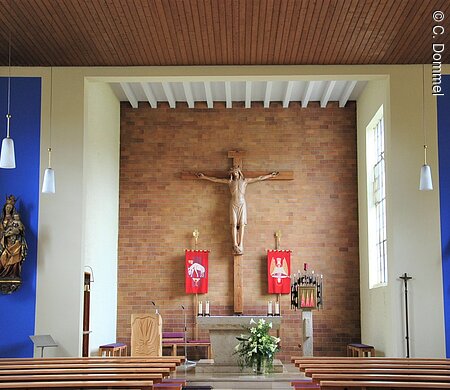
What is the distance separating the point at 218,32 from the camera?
10398 mm

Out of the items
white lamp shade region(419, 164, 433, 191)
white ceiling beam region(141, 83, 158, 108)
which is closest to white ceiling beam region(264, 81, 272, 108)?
white ceiling beam region(141, 83, 158, 108)

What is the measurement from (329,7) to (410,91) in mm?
2708

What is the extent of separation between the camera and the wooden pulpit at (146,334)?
12438 millimetres

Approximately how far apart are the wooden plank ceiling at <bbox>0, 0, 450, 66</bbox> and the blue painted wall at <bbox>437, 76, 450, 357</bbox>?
64 centimetres

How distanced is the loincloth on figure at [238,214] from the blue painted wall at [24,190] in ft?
15.7

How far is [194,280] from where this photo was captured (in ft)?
50.2

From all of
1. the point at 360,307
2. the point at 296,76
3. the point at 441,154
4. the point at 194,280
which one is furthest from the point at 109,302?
the point at 441,154

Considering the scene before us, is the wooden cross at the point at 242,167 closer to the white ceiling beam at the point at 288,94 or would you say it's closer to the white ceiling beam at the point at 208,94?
the white ceiling beam at the point at 208,94

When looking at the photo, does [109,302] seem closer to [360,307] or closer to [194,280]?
[194,280]

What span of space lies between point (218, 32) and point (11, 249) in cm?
406

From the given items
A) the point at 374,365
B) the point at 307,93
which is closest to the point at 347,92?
the point at 307,93

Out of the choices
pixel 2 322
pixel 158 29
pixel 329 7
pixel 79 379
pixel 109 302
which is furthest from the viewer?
pixel 109 302

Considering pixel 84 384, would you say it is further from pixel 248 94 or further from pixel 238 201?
pixel 248 94

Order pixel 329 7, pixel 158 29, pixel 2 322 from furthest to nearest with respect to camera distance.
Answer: pixel 2 322 → pixel 158 29 → pixel 329 7
